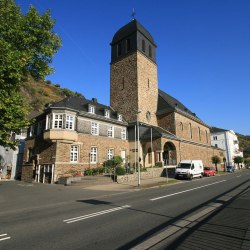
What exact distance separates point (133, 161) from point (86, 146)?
8.84 metres

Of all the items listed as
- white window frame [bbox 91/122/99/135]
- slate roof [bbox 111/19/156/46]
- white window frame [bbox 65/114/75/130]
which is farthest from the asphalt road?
slate roof [bbox 111/19/156/46]

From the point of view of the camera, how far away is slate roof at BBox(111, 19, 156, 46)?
40.5 meters

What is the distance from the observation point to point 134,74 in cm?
3988

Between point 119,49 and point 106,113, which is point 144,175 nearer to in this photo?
point 106,113

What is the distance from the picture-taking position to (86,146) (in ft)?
96.8

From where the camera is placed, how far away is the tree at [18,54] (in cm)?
1415

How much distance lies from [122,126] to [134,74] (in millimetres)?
9783

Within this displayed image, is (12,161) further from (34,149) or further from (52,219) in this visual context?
(52,219)

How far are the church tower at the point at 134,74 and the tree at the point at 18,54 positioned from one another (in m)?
21.6

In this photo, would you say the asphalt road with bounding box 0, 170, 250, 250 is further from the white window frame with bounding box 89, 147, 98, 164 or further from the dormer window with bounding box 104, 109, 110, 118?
the dormer window with bounding box 104, 109, 110, 118

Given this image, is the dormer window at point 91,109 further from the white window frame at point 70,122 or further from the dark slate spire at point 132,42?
the dark slate spire at point 132,42

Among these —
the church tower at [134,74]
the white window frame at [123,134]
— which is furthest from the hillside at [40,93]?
the white window frame at [123,134]

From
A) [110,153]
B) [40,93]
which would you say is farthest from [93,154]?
[40,93]

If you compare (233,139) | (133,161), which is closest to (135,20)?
(133,161)
